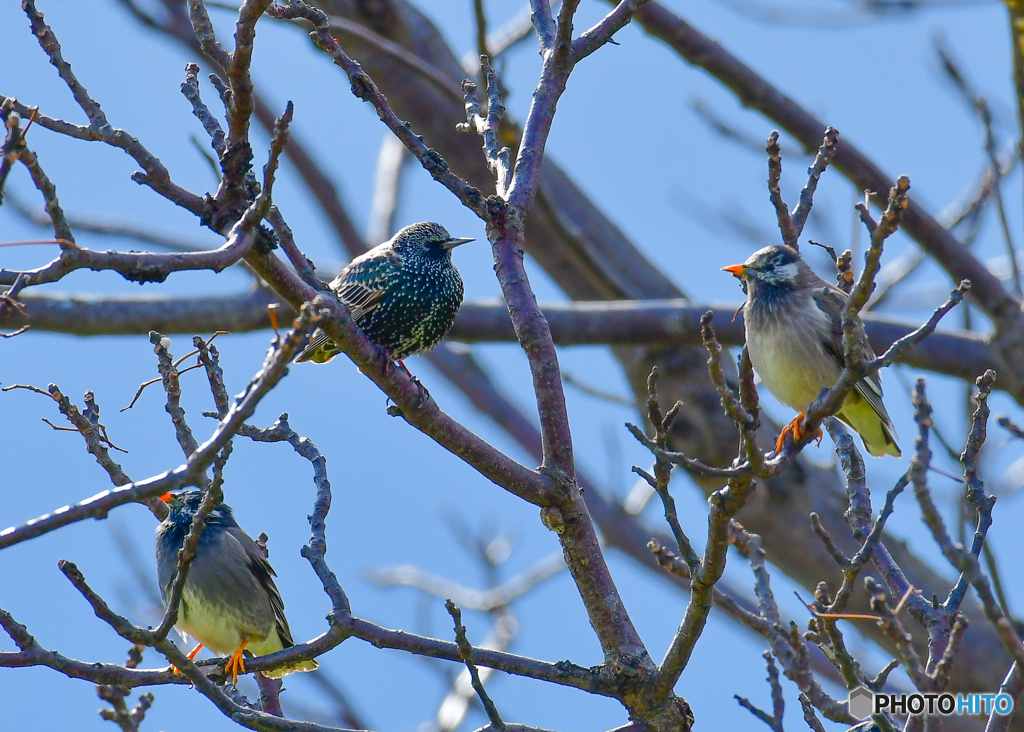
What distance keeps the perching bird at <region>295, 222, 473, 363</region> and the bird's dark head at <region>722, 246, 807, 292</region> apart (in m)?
1.68

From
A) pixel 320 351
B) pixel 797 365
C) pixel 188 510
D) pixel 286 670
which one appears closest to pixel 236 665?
pixel 286 670

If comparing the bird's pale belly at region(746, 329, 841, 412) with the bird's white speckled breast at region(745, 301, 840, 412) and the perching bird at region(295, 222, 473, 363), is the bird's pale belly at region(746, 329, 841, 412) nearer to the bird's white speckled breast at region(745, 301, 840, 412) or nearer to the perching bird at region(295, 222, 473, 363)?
the bird's white speckled breast at region(745, 301, 840, 412)

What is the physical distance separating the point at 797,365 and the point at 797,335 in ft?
0.51

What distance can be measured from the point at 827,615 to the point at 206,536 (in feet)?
13.4

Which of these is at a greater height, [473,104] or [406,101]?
[406,101]

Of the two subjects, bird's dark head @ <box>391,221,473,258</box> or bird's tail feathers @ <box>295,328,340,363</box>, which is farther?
bird's dark head @ <box>391,221,473,258</box>

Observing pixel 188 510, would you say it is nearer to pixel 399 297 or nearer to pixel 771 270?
pixel 399 297

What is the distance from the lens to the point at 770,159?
3.86m

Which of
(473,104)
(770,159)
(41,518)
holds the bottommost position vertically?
(41,518)

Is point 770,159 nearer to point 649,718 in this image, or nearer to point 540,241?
point 649,718

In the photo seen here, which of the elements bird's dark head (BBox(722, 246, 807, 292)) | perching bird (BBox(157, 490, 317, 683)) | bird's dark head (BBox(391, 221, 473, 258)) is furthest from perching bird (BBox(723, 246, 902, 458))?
perching bird (BBox(157, 490, 317, 683))

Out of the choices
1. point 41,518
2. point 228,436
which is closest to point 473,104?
point 228,436

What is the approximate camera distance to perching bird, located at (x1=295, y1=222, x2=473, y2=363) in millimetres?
5742

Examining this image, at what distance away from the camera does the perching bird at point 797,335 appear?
500cm
